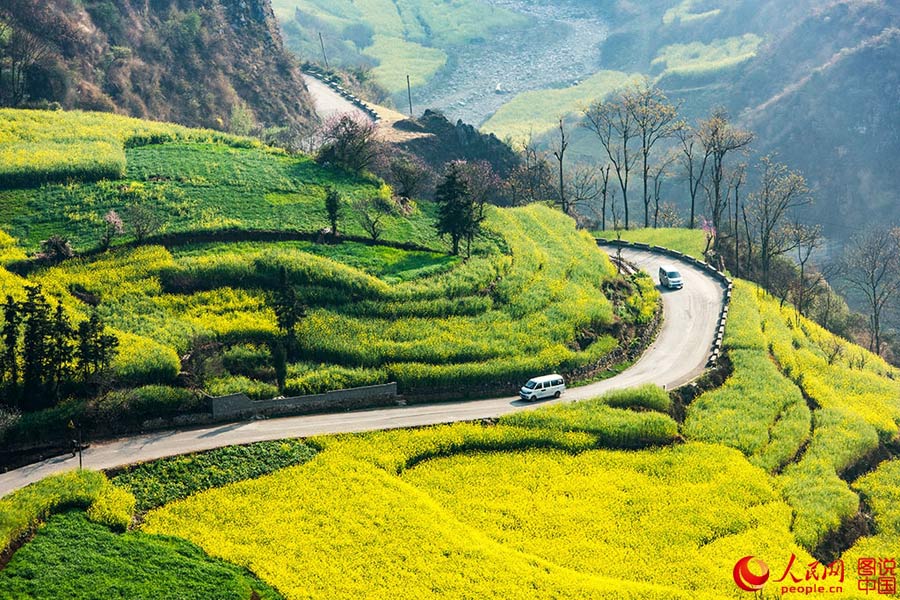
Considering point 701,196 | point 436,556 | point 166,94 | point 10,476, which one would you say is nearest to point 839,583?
point 436,556

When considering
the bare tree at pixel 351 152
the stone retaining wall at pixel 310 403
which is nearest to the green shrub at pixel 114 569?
the stone retaining wall at pixel 310 403

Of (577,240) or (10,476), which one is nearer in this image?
(10,476)

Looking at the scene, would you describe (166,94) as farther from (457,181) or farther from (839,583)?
(839,583)

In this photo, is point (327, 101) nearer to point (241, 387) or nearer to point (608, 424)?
point (241, 387)

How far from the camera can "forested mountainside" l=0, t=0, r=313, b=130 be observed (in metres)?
98.8

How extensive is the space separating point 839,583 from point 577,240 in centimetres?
5025

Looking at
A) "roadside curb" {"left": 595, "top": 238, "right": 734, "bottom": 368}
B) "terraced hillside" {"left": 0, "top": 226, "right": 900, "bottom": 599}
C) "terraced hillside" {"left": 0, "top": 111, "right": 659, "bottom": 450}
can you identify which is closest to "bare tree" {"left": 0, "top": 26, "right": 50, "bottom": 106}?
"terraced hillside" {"left": 0, "top": 111, "right": 659, "bottom": 450}

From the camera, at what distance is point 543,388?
199 ft

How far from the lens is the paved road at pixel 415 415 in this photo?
4847 centimetres

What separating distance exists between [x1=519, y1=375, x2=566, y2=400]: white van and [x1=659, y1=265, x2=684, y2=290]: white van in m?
28.7

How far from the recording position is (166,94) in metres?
118

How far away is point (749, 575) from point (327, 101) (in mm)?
112853

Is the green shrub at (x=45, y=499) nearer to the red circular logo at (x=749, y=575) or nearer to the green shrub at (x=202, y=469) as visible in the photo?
the green shrub at (x=202, y=469)

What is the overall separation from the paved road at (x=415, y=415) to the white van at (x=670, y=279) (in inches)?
99.0
